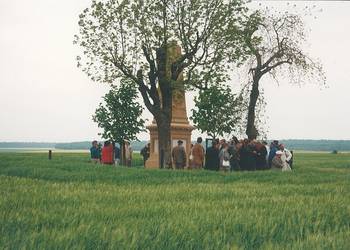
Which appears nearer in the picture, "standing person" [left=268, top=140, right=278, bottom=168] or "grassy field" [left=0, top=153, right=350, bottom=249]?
"grassy field" [left=0, top=153, right=350, bottom=249]

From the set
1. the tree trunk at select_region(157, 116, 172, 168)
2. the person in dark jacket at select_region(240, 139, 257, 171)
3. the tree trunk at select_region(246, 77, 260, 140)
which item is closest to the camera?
the person in dark jacket at select_region(240, 139, 257, 171)

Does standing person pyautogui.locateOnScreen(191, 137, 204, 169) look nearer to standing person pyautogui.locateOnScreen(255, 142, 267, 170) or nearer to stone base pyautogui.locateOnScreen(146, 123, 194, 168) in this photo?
standing person pyautogui.locateOnScreen(255, 142, 267, 170)

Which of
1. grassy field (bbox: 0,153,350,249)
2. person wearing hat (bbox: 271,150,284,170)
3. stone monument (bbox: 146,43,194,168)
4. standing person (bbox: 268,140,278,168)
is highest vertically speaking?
stone monument (bbox: 146,43,194,168)

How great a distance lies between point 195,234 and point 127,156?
3355cm

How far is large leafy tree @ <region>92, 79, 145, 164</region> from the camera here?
4809 centimetres

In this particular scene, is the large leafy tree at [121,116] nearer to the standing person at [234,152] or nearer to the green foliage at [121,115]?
the green foliage at [121,115]

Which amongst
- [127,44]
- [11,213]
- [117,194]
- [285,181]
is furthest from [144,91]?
[11,213]

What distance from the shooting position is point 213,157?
30203 mm

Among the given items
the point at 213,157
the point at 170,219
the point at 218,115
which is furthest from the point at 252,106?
the point at 170,219

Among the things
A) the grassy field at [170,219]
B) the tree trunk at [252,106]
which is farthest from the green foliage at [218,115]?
the grassy field at [170,219]

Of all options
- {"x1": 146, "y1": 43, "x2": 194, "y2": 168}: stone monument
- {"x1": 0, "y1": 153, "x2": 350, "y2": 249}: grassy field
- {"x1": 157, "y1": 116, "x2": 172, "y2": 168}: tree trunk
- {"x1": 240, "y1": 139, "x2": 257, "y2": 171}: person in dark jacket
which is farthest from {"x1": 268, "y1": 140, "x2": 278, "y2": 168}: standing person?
{"x1": 0, "y1": 153, "x2": 350, "y2": 249}: grassy field

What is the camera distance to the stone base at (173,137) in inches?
1639

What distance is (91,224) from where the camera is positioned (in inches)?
352

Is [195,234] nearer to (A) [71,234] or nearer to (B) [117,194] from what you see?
(A) [71,234]
